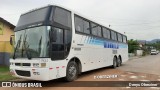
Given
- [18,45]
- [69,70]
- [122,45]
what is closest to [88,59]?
[69,70]

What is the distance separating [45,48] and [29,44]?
859mm

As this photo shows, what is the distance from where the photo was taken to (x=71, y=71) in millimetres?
9594

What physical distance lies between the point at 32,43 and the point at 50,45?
0.82 m

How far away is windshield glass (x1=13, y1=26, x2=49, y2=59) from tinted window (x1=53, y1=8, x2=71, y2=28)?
904 mm

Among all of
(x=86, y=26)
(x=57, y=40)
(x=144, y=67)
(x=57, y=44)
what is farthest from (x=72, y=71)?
(x=144, y=67)

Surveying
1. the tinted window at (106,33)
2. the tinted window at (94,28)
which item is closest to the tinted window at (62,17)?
the tinted window at (94,28)

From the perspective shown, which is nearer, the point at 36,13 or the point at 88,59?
the point at 36,13

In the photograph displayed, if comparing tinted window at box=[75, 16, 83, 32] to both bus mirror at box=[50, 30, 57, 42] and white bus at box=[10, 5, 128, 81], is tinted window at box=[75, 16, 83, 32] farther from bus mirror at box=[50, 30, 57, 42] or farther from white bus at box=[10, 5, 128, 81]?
bus mirror at box=[50, 30, 57, 42]

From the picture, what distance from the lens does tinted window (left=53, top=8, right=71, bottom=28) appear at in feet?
29.2

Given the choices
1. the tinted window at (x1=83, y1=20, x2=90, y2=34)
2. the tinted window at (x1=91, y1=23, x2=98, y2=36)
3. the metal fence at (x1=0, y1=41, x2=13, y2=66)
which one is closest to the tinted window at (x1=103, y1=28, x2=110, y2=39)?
the tinted window at (x1=91, y1=23, x2=98, y2=36)

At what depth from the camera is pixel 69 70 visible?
941cm

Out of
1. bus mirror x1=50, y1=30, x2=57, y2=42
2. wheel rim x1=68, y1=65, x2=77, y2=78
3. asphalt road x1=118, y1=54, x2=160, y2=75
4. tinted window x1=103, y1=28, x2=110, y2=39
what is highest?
tinted window x1=103, y1=28, x2=110, y2=39

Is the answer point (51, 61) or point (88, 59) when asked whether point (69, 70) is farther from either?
point (88, 59)

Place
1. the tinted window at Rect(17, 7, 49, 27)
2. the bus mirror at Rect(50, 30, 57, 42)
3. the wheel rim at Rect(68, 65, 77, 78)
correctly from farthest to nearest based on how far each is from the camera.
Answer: the wheel rim at Rect(68, 65, 77, 78) < the tinted window at Rect(17, 7, 49, 27) < the bus mirror at Rect(50, 30, 57, 42)
